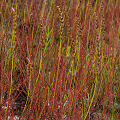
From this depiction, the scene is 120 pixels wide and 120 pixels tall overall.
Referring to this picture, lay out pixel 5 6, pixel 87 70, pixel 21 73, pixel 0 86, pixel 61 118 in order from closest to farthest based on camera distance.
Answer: pixel 61 118 → pixel 0 86 → pixel 87 70 → pixel 21 73 → pixel 5 6

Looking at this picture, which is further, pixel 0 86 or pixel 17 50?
pixel 17 50

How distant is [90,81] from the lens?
2.05 meters

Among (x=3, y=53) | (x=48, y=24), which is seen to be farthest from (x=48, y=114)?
(x=48, y=24)

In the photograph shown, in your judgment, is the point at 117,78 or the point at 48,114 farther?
the point at 117,78

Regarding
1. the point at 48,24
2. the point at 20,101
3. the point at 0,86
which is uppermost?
the point at 48,24

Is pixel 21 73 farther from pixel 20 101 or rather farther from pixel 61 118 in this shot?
pixel 61 118

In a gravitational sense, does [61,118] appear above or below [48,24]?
below

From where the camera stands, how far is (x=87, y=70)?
1946 millimetres

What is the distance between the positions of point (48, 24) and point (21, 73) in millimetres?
648

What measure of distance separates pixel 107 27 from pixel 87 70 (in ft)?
4.40

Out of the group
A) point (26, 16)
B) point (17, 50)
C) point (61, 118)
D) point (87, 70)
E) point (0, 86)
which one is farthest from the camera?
point (26, 16)

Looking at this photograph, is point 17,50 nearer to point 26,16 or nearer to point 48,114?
point 26,16

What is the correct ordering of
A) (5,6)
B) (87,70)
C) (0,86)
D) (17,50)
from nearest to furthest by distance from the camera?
(0,86) < (87,70) < (17,50) < (5,6)

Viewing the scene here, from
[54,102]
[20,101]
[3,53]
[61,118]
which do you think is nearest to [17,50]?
[3,53]
